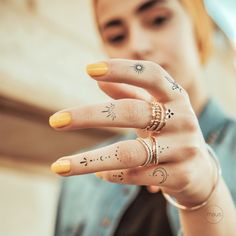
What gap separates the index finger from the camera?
1.33 feet

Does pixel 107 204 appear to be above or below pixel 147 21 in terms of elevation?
below

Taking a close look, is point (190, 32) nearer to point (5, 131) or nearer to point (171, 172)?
point (171, 172)

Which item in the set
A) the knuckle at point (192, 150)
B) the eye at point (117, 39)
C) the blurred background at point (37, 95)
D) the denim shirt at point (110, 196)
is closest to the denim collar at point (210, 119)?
the denim shirt at point (110, 196)

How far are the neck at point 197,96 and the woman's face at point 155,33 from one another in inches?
1.0

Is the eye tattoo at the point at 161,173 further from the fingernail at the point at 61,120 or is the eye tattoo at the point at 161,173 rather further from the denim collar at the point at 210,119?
the denim collar at the point at 210,119

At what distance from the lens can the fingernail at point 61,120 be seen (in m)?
0.40

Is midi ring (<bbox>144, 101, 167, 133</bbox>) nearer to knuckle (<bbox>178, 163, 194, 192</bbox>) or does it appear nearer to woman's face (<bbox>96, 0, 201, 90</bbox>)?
knuckle (<bbox>178, 163, 194, 192</bbox>)

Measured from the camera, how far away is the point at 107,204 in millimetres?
915

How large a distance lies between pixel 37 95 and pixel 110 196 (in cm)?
52

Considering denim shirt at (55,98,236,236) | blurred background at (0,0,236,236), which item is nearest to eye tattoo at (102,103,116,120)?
denim shirt at (55,98,236,236)

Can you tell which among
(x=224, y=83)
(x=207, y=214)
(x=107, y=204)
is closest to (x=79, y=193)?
(x=107, y=204)

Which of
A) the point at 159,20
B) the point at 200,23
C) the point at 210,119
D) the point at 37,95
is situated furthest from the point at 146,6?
the point at 37,95

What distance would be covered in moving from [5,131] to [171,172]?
39.5 inches

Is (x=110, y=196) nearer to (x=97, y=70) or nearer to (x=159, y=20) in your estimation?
(x=159, y=20)
